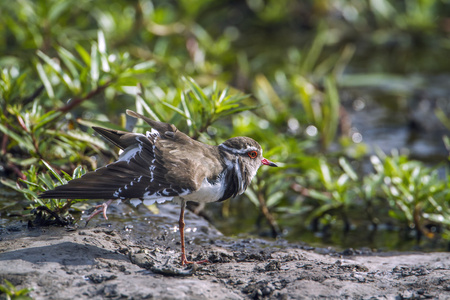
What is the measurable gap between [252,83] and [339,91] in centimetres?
165

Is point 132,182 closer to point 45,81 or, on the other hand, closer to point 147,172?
point 147,172

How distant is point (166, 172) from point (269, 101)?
158 inches

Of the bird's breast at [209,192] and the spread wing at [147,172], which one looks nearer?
the spread wing at [147,172]

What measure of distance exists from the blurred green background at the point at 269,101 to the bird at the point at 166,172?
22.1 inches

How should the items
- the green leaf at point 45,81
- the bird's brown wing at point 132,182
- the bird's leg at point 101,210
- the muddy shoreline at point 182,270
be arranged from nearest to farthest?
the muddy shoreline at point 182,270
the bird's brown wing at point 132,182
the bird's leg at point 101,210
the green leaf at point 45,81

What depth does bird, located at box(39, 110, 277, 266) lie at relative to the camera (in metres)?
4.52

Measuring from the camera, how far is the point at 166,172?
4691mm

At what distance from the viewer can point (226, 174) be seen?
5137 mm

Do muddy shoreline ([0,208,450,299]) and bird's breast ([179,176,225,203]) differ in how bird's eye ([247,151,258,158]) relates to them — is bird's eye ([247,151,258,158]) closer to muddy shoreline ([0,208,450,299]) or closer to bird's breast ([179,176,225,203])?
bird's breast ([179,176,225,203])

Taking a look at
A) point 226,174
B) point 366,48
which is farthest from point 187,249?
point 366,48

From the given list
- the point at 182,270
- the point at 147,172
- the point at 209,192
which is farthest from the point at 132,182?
the point at 182,270

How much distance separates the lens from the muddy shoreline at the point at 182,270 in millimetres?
4125

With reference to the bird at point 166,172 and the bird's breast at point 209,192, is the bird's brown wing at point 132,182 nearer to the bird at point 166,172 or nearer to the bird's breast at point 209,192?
the bird at point 166,172

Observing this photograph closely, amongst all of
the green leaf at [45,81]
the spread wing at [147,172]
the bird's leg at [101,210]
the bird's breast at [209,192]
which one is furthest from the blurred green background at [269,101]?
the bird's breast at [209,192]
